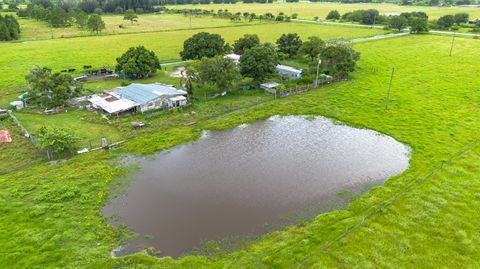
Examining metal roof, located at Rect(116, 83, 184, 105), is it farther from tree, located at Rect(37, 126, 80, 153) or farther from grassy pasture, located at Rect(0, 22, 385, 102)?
grassy pasture, located at Rect(0, 22, 385, 102)

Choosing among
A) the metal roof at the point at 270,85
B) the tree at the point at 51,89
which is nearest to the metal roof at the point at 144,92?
the tree at the point at 51,89

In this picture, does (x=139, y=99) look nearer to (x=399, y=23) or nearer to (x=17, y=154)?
(x=17, y=154)

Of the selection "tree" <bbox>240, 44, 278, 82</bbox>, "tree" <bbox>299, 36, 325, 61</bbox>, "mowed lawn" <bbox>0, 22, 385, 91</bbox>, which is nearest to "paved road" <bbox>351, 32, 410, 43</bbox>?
"mowed lawn" <bbox>0, 22, 385, 91</bbox>

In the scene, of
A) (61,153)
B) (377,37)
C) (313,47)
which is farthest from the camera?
(377,37)

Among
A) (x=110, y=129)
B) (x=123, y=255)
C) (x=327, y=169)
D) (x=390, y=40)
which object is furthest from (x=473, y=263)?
(x=390, y=40)

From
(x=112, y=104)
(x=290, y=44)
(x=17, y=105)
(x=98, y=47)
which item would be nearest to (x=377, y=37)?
(x=290, y=44)

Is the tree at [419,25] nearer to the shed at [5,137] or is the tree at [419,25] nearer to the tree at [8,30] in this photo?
the shed at [5,137]

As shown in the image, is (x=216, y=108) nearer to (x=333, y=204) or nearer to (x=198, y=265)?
(x=333, y=204)
